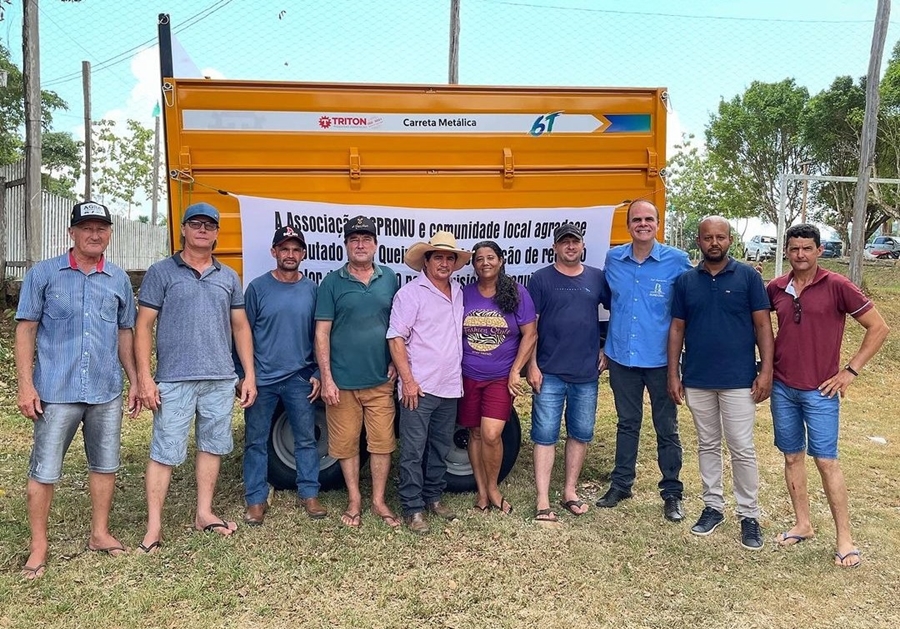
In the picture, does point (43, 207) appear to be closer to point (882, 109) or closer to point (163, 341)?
point (163, 341)

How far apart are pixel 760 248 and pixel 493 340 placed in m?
36.0

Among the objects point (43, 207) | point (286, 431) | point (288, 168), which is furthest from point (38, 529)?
point (43, 207)

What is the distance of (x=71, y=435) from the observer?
3.48 meters

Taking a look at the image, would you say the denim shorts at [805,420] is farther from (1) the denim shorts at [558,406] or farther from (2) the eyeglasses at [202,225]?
(2) the eyeglasses at [202,225]

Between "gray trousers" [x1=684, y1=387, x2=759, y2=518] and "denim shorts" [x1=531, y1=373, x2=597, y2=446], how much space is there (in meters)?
0.61

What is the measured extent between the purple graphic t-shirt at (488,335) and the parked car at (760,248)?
34.6m

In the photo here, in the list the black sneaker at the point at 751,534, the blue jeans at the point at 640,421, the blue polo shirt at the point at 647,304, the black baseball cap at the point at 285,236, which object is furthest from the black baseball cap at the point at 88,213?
the black sneaker at the point at 751,534

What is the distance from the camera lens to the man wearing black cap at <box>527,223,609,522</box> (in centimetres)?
414

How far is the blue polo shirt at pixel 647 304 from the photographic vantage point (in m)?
4.17

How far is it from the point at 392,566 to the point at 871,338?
289cm

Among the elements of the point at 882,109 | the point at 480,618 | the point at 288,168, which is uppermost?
the point at 882,109

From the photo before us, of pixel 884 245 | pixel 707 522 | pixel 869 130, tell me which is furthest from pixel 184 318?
pixel 884 245

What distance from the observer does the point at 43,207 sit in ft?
33.8

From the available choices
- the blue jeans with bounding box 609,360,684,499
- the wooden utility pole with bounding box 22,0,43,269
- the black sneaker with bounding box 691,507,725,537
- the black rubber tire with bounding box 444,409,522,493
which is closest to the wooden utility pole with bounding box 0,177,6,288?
the wooden utility pole with bounding box 22,0,43,269
